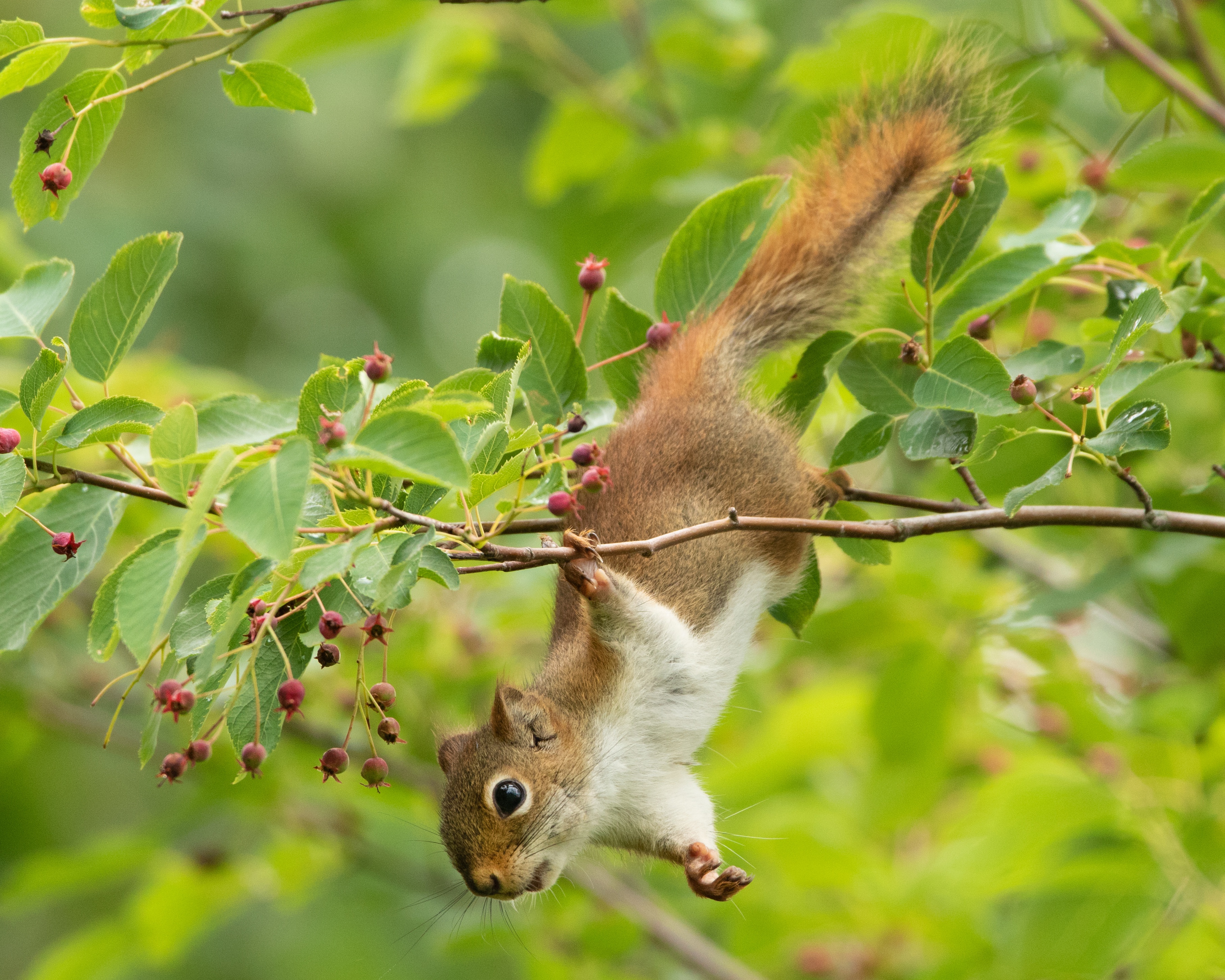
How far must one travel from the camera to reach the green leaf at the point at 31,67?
1.61 m

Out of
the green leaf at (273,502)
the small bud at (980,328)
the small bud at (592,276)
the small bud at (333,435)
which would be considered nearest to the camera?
the green leaf at (273,502)

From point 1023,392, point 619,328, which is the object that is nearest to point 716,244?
point 619,328

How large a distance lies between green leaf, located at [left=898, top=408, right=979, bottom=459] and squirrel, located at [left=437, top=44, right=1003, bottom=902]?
41cm

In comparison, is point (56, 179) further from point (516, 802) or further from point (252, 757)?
point (516, 802)

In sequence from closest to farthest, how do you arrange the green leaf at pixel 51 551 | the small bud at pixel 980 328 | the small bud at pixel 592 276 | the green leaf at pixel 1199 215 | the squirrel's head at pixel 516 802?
the green leaf at pixel 51 551 < the green leaf at pixel 1199 215 < the small bud at pixel 592 276 < the small bud at pixel 980 328 < the squirrel's head at pixel 516 802

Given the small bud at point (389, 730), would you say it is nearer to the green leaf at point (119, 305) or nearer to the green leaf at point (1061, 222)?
the green leaf at point (119, 305)

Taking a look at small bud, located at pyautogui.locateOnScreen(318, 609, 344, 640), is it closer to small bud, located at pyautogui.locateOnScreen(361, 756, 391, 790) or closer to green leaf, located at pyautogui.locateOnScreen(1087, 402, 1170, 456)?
small bud, located at pyautogui.locateOnScreen(361, 756, 391, 790)

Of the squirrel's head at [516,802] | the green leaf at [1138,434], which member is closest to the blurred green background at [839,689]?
the squirrel's head at [516,802]

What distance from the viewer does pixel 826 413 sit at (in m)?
3.13

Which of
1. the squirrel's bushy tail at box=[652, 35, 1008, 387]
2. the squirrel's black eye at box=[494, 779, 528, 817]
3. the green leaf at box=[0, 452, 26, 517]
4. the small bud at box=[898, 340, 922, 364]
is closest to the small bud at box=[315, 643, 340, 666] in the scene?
the green leaf at box=[0, 452, 26, 517]

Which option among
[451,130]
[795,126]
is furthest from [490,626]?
[451,130]

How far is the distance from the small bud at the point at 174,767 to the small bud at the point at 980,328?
1416mm

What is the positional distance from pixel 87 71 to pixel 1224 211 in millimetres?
2288

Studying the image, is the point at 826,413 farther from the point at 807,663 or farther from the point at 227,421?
the point at 227,421
